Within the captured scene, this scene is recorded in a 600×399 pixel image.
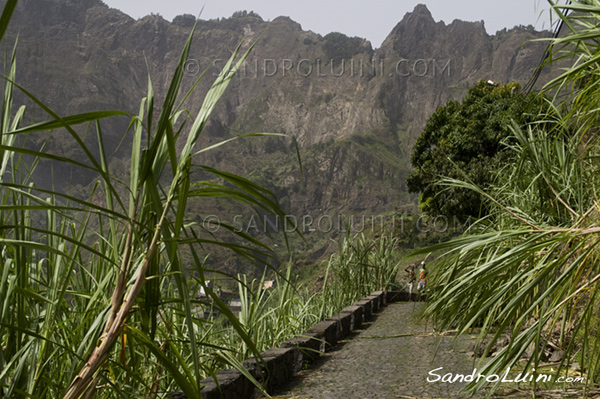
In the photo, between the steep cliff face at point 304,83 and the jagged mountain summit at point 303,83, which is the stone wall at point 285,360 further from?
the jagged mountain summit at point 303,83

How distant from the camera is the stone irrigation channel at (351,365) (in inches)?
125

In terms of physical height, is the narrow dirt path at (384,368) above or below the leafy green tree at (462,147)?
below

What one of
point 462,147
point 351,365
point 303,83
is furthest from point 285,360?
point 303,83

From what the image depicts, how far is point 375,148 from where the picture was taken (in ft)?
377

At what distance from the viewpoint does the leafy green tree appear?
720 inches

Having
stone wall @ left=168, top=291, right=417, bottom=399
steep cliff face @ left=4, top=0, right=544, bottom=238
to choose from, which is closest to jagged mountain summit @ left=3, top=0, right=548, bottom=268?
steep cliff face @ left=4, top=0, right=544, bottom=238

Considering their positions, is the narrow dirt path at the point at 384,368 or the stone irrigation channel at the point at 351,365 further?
the narrow dirt path at the point at 384,368

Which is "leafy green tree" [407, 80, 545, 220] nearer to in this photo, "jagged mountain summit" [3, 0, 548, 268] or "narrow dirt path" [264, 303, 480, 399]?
"narrow dirt path" [264, 303, 480, 399]

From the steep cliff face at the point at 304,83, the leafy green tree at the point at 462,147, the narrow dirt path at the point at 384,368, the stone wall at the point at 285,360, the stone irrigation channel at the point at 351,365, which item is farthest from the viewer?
the steep cliff face at the point at 304,83

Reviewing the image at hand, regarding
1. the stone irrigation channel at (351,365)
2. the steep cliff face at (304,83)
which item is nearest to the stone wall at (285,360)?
the stone irrigation channel at (351,365)

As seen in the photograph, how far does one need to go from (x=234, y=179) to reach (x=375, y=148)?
378 ft

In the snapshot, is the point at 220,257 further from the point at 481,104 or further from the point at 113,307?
the point at 113,307

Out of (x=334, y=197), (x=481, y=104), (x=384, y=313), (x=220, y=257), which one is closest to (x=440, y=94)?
(x=334, y=197)

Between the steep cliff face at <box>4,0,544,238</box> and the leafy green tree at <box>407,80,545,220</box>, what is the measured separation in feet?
251
